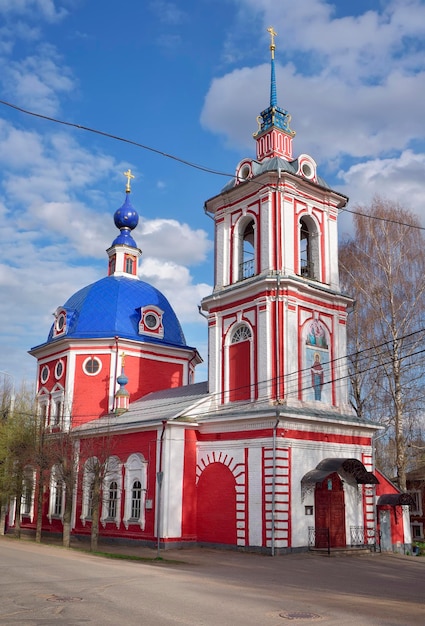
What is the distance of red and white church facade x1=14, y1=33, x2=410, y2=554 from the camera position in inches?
850

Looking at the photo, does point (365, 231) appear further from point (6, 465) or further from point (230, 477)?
point (6, 465)

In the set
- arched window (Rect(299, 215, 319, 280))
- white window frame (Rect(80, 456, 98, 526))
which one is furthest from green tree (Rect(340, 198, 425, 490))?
white window frame (Rect(80, 456, 98, 526))

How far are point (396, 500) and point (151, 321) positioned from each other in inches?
614

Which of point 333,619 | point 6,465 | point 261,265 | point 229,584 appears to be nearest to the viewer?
point 333,619

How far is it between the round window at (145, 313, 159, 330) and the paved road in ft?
53.2

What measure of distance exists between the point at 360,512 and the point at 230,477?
497cm

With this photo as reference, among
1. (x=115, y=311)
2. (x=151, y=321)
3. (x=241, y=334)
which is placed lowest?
(x=241, y=334)

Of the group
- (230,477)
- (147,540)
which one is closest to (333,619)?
(230,477)

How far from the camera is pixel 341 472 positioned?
22938mm

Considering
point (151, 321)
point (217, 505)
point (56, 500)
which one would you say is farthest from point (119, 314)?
point (217, 505)

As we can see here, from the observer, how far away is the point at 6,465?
28.0 m

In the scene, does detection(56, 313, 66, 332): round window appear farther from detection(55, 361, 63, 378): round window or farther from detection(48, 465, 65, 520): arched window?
detection(48, 465, 65, 520): arched window

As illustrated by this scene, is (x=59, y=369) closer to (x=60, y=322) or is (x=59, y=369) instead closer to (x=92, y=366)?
(x=92, y=366)

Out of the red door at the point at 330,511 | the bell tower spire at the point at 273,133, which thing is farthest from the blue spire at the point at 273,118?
the red door at the point at 330,511
